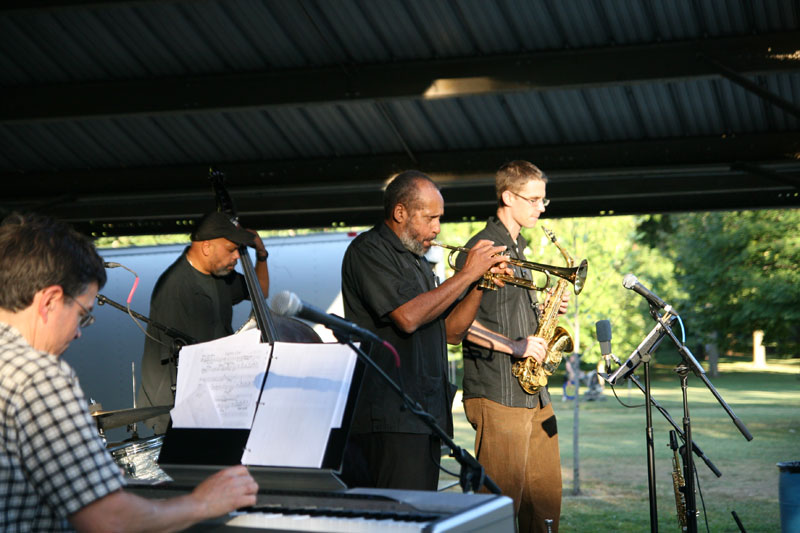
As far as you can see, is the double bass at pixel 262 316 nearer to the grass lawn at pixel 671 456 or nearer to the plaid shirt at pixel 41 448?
the plaid shirt at pixel 41 448

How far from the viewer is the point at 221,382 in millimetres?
2953

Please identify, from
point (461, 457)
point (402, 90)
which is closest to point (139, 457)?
point (461, 457)

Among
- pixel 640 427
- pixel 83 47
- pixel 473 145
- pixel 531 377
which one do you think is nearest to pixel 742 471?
pixel 640 427

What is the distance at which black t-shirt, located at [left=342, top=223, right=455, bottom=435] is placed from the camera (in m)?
3.74

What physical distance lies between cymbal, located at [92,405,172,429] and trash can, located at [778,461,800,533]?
3.90 m

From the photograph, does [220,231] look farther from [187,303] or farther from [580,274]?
[580,274]

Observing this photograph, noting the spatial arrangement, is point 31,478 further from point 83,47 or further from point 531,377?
point 83,47

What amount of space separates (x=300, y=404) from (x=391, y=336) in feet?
3.69

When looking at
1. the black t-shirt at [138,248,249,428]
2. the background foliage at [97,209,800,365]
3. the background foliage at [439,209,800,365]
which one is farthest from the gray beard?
the background foliage at [439,209,800,365]

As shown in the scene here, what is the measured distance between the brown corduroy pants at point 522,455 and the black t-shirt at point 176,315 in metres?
1.64

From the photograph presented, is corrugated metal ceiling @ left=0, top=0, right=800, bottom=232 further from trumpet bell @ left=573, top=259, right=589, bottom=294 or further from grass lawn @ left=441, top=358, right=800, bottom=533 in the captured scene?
grass lawn @ left=441, top=358, right=800, bottom=533

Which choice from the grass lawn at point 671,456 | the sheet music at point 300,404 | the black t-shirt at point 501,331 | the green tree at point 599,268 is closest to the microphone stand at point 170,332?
the black t-shirt at point 501,331

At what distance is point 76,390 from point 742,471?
38.4 ft

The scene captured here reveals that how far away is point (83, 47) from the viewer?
602cm
